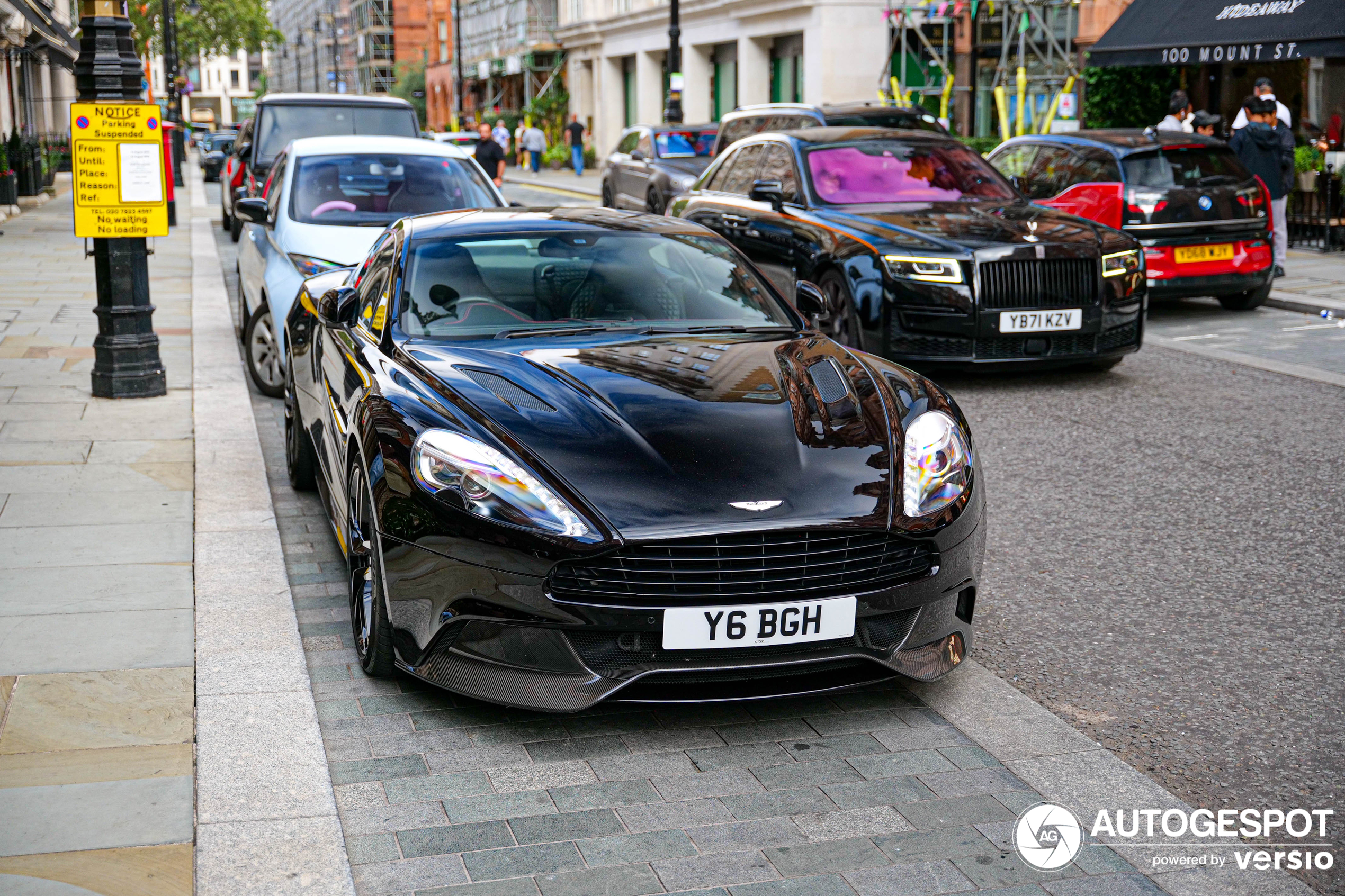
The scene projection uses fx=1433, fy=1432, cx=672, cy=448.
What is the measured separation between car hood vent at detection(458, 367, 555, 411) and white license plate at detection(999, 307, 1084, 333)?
206 inches

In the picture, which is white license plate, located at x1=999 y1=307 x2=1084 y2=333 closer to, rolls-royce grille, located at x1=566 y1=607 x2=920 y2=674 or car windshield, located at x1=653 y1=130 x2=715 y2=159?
rolls-royce grille, located at x1=566 y1=607 x2=920 y2=674

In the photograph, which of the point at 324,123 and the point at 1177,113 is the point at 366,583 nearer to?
the point at 324,123

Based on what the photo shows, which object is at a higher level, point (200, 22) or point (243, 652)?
point (200, 22)

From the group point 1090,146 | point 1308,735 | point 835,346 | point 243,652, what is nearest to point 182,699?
point 243,652

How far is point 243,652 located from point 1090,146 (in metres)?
10.4

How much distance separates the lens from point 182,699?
161 inches

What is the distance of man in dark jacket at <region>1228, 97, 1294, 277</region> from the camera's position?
46.0 ft

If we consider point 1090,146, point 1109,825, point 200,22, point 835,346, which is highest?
point 200,22

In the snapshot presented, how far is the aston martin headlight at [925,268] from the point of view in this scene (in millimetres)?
8969

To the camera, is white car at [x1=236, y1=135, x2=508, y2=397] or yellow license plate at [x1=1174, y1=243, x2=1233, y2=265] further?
yellow license plate at [x1=1174, y1=243, x2=1233, y2=265]

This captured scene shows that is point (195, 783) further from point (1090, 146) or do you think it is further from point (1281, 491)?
point (1090, 146)

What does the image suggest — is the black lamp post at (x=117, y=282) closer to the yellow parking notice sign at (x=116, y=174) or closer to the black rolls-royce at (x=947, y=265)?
the yellow parking notice sign at (x=116, y=174)

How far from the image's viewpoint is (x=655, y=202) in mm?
19703

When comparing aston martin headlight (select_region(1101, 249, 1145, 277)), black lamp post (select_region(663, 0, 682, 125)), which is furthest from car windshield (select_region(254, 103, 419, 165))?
black lamp post (select_region(663, 0, 682, 125))
